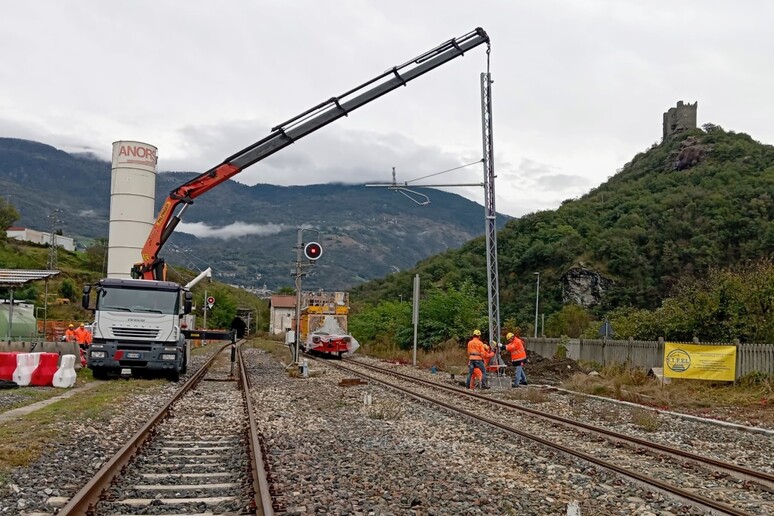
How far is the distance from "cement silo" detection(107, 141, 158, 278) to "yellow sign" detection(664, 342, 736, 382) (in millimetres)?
23181

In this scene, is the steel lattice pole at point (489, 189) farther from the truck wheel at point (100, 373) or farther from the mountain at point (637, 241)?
the mountain at point (637, 241)

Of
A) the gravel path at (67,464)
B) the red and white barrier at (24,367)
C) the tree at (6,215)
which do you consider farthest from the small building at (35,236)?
the gravel path at (67,464)

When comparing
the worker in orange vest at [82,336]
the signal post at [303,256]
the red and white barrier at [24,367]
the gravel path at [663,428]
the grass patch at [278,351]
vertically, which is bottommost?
the gravel path at [663,428]

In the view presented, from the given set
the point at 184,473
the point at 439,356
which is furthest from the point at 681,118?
the point at 184,473

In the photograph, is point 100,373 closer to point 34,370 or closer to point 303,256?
point 34,370

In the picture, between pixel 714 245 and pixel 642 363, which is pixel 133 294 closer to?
pixel 642 363

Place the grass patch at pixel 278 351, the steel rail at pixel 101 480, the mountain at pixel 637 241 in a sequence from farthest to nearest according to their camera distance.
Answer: the mountain at pixel 637 241
the grass patch at pixel 278 351
the steel rail at pixel 101 480

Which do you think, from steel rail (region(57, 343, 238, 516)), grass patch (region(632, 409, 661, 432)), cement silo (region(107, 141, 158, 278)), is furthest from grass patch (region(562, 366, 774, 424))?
cement silo (region(107, 141, 158, 278))

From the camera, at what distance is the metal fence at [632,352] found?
20.6 m

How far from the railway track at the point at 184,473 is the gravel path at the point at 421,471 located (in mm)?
359

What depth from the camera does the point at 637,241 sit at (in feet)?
277

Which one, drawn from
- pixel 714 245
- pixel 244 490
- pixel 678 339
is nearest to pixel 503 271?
pixel 714 245

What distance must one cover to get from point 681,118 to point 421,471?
13869cm

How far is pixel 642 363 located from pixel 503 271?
6491cm
